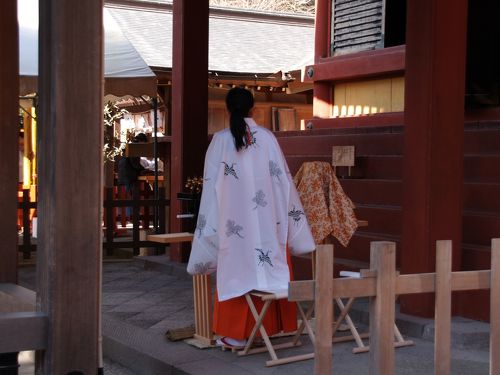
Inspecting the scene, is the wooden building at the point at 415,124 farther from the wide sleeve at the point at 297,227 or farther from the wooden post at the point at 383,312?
the wooden post at the point at 383,312

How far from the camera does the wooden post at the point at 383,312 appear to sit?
3006mm

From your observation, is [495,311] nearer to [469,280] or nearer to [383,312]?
[469,280]

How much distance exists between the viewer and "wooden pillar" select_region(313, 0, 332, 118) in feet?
34.4

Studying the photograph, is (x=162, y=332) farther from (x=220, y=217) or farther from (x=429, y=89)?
(x=429, y=89)

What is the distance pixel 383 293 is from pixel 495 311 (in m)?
0.60

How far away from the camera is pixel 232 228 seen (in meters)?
5.32

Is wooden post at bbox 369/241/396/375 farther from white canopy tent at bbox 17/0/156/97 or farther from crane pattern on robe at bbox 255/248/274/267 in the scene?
white canopy tent at bbox 17/0/156/97

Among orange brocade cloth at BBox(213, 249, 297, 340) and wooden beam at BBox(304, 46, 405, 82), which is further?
wooden beam at BBox(304, 46, 405, 82)

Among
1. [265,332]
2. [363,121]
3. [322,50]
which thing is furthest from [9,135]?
[322,50]

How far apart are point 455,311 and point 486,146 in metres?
1.65

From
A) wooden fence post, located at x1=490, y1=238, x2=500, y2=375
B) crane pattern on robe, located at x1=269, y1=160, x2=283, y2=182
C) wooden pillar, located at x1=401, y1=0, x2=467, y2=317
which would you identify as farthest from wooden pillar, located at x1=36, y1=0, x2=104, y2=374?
wooden pillar, located at x1=401, y1=0, x2=467, y2=317

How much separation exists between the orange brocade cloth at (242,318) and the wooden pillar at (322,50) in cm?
534

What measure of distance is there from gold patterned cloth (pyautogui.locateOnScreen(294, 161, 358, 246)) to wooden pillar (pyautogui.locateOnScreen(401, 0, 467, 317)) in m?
0.53

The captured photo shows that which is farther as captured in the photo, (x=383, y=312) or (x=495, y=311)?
(x=495, y=311)
